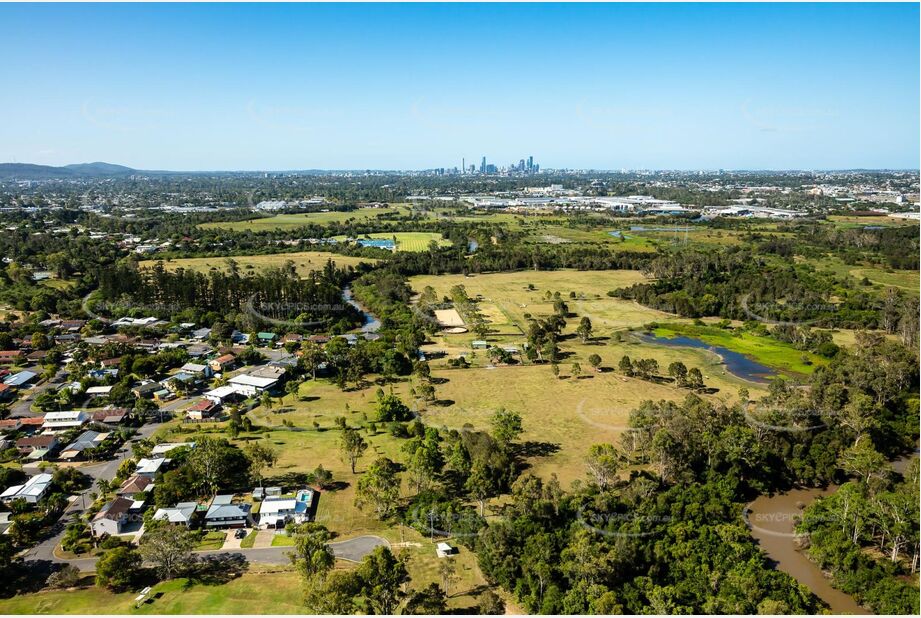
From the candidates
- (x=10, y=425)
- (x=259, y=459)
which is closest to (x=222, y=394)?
(x=10, y=425)

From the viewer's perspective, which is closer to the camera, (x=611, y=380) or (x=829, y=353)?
(x=611, y=380)

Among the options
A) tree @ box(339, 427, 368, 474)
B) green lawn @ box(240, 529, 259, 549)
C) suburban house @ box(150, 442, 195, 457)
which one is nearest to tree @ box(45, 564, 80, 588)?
green lawn @ box(240, 529, 259, 549)

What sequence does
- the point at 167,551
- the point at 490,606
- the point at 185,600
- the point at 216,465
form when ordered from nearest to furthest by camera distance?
1. the point at 490,606
2. the point at 185,600
3. the point at 167,551
4. the point at 216,465

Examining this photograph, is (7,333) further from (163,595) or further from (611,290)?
(611,290)

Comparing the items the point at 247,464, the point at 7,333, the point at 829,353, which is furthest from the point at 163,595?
the point at 829,353

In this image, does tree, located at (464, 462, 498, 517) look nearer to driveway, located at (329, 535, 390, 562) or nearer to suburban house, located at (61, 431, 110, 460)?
driveway, located at (329, 535, 390, 562)

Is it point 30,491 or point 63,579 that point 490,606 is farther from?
point 30,491
